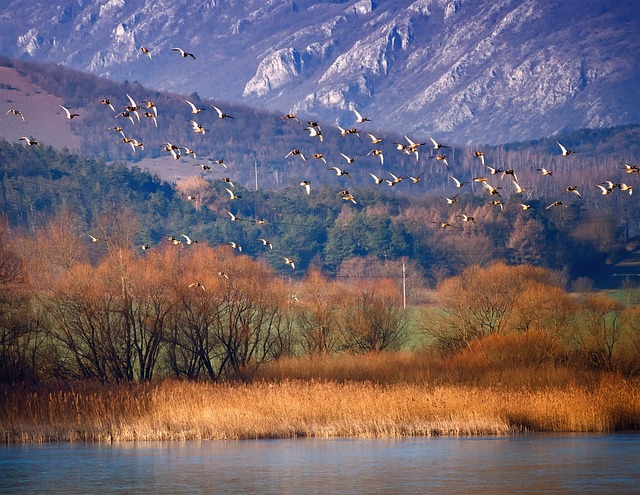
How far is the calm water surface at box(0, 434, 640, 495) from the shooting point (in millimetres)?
35062

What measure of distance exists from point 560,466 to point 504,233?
307 feet

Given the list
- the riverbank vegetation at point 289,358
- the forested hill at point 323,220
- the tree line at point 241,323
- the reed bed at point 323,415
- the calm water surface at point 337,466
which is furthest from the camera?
the forested hill at point 323,220

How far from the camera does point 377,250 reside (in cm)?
13425

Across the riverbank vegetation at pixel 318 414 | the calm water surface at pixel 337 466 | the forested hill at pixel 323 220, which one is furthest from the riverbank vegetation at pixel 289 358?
the forested hill at pixel 323 220

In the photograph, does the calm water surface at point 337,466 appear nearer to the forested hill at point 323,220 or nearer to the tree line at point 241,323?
the tree line at point 241,323

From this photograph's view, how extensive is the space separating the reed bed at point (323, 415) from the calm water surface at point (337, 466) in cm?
62

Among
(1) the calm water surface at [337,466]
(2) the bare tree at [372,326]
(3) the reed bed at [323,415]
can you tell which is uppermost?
(2) the bare tree at [372,326]

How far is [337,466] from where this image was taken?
1515 inches

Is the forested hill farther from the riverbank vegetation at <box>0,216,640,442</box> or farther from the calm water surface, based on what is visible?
the calm water surface

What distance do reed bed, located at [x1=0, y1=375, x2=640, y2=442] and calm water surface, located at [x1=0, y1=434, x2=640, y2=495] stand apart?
62 centimetres

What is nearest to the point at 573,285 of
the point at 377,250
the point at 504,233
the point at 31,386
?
the point at 504,233

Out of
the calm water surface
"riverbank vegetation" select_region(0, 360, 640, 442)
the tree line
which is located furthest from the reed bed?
the tree line

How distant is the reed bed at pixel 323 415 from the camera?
1740 inches

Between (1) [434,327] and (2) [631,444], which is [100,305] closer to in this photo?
(1) [434,327]
